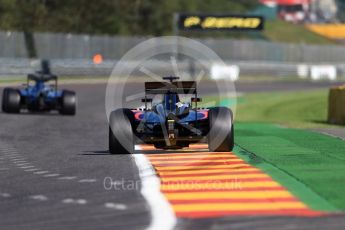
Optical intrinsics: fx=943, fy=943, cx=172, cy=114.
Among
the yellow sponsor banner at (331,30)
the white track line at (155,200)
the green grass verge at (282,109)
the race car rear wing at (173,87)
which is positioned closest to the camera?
the white track line at (155,200)

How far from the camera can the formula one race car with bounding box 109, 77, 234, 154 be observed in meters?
14.8

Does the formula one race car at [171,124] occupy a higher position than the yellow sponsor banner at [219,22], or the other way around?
the yellow sponsor banner at [219,22]

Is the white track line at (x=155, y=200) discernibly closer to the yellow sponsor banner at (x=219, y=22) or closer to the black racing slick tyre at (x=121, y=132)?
the black racing slick tyre at (x=121, y=132)

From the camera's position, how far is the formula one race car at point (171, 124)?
14781mm

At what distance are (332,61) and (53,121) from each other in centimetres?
6078

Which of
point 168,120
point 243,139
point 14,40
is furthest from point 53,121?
point 14,40

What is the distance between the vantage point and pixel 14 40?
51.0m

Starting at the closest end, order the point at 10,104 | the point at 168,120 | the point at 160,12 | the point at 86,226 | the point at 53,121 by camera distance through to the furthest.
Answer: the point at 86,226, the point at 168,120, the point at 53,121, the point at 10,104, the point at 160,12

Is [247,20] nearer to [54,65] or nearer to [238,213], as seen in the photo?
[54,65]

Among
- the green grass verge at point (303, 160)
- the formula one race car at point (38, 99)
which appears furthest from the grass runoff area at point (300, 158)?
the formula one race car at point (38, 99)

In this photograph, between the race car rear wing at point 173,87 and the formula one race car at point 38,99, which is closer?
the race car rear wing at point 173,87

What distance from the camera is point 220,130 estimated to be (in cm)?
1488

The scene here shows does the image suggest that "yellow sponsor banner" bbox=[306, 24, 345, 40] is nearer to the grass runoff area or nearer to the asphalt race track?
the grass runoff area

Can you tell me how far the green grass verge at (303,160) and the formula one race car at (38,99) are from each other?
22.8ft
